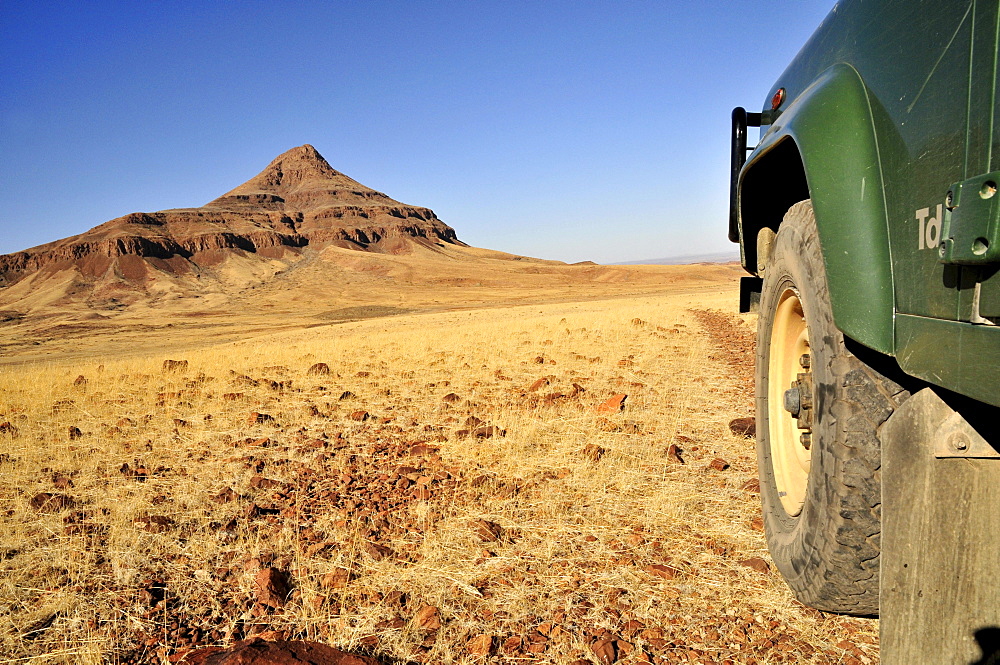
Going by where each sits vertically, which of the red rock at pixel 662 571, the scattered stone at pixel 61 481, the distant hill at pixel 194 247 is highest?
the distant hill at pixel 194 247

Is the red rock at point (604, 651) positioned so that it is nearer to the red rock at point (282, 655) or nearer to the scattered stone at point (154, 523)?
the red rock at point (282, 655)

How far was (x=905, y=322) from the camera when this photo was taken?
1.44 metres

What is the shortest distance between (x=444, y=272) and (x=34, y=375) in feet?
253

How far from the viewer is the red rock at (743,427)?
4.66 meters

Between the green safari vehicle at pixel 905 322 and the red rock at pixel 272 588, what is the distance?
2.16 m

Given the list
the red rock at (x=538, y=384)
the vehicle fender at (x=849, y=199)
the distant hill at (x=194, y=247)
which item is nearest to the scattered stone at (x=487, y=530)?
the vehicle fender at (x=849, y=199)

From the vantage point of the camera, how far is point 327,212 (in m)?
126

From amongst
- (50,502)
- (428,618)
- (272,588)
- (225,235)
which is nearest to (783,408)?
(428,618)

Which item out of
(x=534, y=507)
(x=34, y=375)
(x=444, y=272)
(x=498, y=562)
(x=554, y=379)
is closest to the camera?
(x=498, y=562)

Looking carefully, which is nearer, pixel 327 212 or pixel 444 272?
pixel 444 272

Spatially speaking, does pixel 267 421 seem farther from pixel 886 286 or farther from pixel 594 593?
pixel 886 286

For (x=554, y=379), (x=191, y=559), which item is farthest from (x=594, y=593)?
(x=554, y=379)

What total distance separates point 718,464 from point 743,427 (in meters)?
0.91

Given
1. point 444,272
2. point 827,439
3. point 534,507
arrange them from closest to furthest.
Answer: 1. point 827,439
2. point 534,507
3. point 444,272
